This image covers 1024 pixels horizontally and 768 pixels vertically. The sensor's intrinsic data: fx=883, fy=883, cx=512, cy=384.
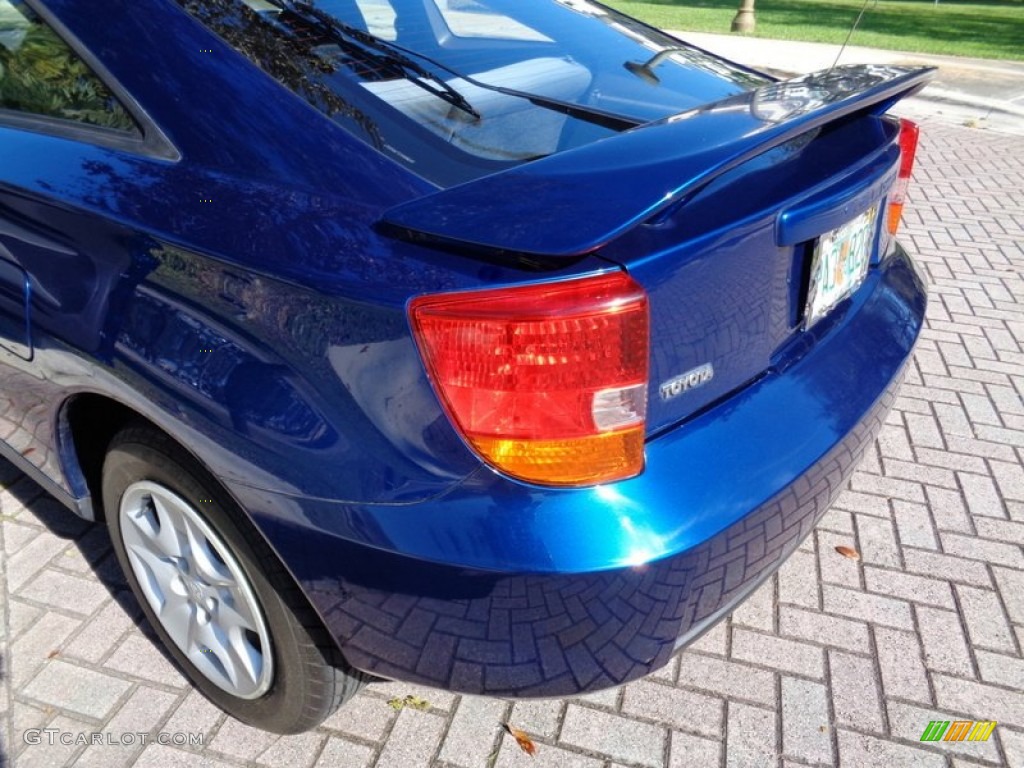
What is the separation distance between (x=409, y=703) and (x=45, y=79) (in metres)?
1.64

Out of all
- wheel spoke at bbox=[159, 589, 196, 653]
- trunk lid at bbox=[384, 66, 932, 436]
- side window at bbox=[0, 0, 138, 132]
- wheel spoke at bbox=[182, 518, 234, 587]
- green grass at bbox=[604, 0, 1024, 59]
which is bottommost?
green grass at bbox=[604, 0, 1024, 59]

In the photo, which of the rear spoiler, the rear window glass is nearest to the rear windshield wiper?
the rear window glass

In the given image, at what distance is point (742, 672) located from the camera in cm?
219

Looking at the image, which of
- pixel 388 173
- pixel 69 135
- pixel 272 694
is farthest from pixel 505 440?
pixel 69 135

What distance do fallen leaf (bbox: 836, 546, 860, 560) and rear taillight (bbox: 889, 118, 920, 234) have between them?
932 millimetres

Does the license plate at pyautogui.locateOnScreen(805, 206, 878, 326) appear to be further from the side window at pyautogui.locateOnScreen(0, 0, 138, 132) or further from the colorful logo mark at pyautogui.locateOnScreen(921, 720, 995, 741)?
the side window at pyautogui.locateOnScreen(0, 0, 138, 132)

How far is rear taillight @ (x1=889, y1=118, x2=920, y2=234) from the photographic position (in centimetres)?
236

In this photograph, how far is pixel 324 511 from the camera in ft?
4.99

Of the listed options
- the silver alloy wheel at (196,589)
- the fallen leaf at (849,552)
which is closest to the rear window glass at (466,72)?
the silver alloy wheel at (196,589)

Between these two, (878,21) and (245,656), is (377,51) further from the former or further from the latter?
(878,21)

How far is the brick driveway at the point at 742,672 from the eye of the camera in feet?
6.51

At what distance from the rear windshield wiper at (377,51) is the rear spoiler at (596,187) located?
44 centimetres

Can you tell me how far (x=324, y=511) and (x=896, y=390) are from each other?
54.4 inches

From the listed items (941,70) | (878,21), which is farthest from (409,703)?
(878,21)
